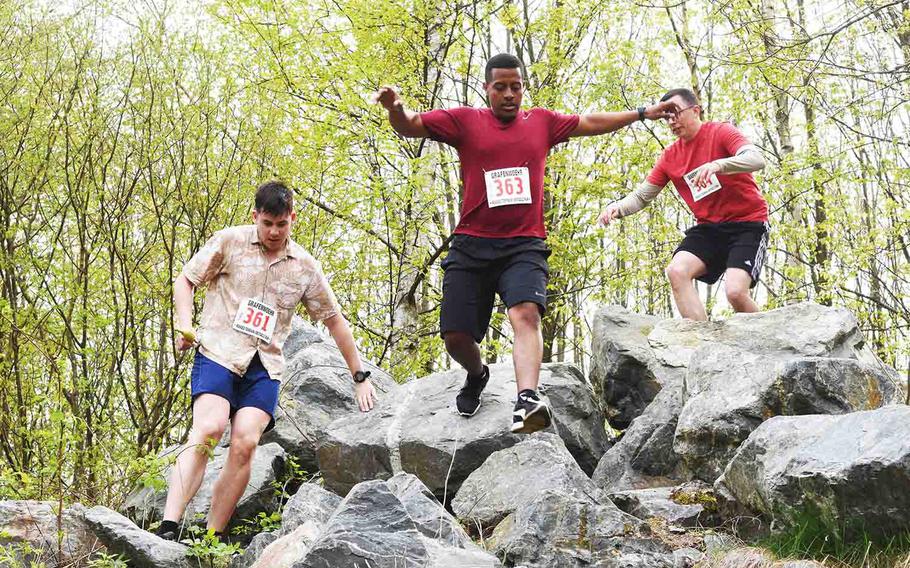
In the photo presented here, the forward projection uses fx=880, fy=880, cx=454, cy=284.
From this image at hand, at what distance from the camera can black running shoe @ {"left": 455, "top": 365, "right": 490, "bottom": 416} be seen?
5.30m

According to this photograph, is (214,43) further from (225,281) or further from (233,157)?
(225,281)

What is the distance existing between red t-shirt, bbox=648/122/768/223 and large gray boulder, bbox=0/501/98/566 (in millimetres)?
4513

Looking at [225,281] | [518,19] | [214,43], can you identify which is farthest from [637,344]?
[518,19]

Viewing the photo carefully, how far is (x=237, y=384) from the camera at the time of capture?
446 centimetres

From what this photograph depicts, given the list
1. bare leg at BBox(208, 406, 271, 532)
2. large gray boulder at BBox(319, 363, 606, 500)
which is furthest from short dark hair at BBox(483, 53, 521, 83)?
bare leg at BBox(208, 406, 271, 532)

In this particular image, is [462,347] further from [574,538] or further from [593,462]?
[574,538]

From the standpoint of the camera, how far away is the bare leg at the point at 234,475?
4.22 meters

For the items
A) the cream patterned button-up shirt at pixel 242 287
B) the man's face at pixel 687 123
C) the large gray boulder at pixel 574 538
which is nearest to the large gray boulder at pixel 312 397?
the cream patterned button-up shirt at pixel 242 287

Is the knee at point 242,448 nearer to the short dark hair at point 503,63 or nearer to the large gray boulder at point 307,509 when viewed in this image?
the large gray boulder at point 307,509

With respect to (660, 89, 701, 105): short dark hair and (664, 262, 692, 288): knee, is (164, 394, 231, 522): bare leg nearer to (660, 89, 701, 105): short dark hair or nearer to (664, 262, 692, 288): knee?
(664, 262, 692, 288): knee

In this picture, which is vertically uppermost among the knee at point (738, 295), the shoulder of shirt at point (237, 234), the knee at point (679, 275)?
the shoulder of shirt at point (237, 234)

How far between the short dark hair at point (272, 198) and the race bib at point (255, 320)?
1.55 ft

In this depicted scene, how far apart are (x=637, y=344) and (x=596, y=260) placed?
3.83 metres

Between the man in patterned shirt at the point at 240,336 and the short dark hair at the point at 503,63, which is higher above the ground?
the short dark hair at the point at 503,63
